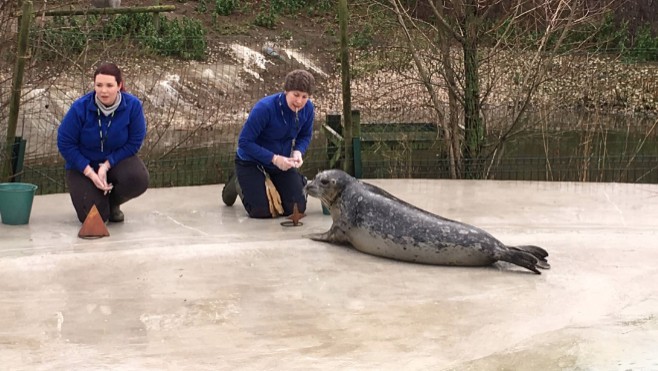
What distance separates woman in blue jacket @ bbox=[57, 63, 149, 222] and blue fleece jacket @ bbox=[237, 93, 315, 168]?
664 mm

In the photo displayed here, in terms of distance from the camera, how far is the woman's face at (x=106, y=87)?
595 centimetres

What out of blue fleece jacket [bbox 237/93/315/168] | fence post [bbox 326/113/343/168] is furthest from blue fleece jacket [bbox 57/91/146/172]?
fence post [bbox 326/113/343/168]

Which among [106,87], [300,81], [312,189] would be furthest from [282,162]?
[106,87]

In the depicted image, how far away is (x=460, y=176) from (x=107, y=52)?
146 inches

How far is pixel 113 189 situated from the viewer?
6270 millimetres

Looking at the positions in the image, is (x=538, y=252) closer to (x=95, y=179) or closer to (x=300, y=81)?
(x=300, y=81)

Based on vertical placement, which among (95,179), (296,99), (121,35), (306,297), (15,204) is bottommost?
(306,297)

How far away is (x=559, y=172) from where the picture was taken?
9156 millimetres

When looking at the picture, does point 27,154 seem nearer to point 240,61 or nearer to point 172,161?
point 172,161

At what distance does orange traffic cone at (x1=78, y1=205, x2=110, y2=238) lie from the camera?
599 centimetres

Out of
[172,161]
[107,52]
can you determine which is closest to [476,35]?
[172,161]

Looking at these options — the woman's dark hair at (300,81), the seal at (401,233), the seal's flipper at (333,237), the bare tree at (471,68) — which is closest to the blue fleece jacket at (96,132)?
the woman's dark hair at (300,81)

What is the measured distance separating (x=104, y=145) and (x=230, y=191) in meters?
0.99

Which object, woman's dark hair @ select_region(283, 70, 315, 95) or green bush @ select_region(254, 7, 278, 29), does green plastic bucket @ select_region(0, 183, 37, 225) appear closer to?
woman's dark hair @ select_region(283, 70, 315, 95)
